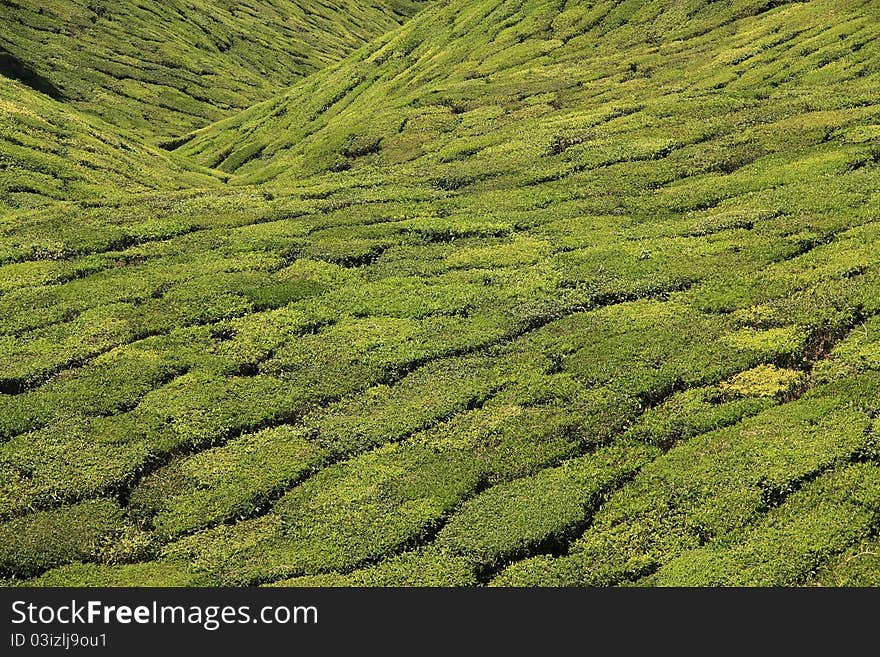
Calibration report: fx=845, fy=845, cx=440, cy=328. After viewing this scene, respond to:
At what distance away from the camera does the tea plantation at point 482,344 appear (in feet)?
65.6

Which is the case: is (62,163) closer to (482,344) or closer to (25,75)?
(482,344)

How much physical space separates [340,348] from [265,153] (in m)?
52.0

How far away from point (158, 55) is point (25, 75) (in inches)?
1130

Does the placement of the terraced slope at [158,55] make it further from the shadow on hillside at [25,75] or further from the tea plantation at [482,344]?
the tea plantation at [482,344]

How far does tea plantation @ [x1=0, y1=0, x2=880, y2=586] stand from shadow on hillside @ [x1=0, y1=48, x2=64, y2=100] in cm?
2684

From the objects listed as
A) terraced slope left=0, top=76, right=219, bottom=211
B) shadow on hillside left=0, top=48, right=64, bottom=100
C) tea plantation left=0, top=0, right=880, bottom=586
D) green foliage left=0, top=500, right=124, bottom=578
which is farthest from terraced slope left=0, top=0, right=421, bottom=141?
green foliage left=0, top=500, right=124, bottom=578

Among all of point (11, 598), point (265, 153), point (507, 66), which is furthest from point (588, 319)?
point (265, 153)

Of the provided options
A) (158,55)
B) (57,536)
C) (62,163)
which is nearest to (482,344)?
(57,536)

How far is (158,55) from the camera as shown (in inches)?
4562

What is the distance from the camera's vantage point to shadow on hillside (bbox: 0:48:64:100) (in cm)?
8619

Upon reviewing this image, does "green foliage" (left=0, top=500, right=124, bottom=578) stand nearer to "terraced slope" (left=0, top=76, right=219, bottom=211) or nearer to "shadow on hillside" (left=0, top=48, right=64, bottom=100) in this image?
"terraced slope" (left=0, top=76, right=219, bottom=211)

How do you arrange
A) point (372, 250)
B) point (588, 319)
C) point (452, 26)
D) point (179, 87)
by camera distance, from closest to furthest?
point (588, 319)
point (372, 250)
point (452, 26)
point (179, 87)

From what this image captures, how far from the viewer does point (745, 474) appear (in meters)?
20.0

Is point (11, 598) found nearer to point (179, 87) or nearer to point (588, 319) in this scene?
point (588, 319)
